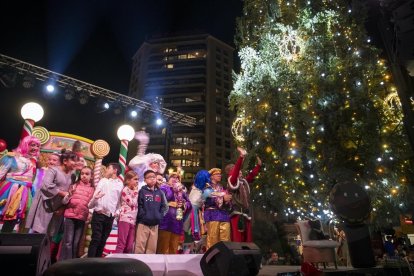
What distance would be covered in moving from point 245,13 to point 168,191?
9.79 metres

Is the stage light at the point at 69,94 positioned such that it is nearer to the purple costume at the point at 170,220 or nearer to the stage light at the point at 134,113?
the stage light at the point at 134,113

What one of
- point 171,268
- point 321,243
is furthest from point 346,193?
point 171,268

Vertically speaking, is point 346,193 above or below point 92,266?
above

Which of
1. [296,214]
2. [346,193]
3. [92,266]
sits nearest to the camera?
[92,266]

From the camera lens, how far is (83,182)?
521cm

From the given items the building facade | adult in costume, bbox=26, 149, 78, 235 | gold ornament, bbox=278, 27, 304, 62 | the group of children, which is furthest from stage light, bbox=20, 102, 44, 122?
the building facade

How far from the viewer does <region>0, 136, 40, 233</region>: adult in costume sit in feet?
17.9

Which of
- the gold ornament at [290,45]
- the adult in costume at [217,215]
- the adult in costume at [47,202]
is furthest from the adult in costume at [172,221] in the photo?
the gold ornament at [290,45]

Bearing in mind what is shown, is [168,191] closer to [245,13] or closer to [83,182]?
[83,182]

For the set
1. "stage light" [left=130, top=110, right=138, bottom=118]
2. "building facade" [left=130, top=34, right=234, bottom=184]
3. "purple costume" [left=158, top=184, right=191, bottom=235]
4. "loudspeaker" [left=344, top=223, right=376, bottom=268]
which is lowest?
"loudspeaker" [left=344, top=223, right=376, bottom=268]

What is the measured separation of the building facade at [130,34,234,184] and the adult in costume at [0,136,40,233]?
51.6 m

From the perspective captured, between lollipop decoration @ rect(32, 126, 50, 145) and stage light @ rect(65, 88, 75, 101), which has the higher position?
stage light @ rect(65, 88, 75, 101)

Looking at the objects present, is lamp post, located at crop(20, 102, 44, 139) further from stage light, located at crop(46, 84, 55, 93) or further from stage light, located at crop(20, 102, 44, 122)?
stage light, located at crop(46, 84, 55, 93)

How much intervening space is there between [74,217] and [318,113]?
24.5 ft
